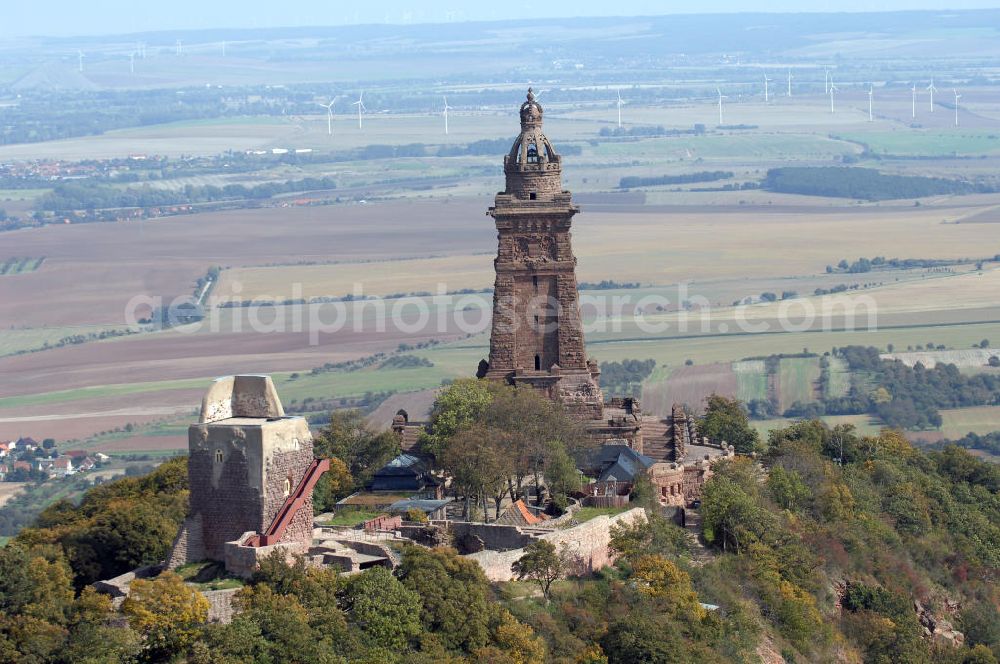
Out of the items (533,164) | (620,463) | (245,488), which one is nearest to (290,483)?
(245,488)

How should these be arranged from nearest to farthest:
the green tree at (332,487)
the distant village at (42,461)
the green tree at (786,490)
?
the green tree at (332,487) < the green tree at (786,490) < the distant village at (42,461)

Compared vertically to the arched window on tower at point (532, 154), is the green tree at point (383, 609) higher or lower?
lower

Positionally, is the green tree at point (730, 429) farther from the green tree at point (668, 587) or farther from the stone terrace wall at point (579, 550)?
the green tree at point (668, 587)

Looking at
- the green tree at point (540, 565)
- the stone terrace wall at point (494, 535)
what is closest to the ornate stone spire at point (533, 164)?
the stone terrace wall at point (494, 535)

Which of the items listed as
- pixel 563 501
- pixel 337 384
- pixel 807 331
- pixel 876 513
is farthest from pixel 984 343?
pixel 563 501

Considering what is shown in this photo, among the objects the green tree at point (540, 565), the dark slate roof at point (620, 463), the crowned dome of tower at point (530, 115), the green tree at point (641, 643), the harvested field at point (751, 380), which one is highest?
the crowned dome of tower at point (530, 115)

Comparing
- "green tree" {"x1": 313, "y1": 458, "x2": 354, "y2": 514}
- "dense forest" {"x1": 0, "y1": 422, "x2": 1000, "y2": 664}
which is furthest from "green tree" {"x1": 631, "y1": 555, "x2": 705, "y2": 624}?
"green tree" {"x1": 313, "y1": 458, "x2": 354, "y2": 514}

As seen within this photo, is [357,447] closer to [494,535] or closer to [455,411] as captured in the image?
[455,411]
